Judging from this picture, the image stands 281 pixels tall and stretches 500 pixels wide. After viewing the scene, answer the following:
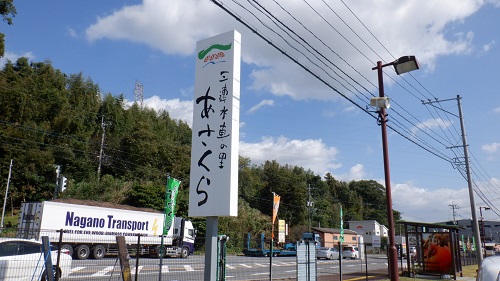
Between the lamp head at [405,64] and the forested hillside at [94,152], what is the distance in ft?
121

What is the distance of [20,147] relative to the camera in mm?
52875

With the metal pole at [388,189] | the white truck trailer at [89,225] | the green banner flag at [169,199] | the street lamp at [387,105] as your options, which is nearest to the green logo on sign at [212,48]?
the street lamp at [387,105]

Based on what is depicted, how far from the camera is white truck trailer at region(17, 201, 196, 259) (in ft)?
93.8

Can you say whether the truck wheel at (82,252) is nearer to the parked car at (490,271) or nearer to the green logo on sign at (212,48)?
the green logo on sign at (212,48)

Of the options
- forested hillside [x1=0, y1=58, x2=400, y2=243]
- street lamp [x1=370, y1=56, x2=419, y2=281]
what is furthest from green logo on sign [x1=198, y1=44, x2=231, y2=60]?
forested hillside [x1=0, y1=58, x2=400, y2=243]

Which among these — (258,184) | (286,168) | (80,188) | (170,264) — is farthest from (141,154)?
(170,264)

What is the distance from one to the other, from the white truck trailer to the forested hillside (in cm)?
1500

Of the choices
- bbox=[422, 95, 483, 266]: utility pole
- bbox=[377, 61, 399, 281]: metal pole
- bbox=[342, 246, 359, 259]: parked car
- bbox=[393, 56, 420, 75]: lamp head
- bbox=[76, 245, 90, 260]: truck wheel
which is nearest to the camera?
bbox=[377, 61, 399, 281]: metal pole

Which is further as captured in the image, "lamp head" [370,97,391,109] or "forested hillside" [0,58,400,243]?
"forested hillside" [0,58,400,243]

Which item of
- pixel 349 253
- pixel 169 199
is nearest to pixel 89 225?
pixel 169 199

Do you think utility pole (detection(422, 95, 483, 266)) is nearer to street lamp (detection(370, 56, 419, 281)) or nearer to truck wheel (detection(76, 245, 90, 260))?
street lamp (detection(370, 56, 419, 281))

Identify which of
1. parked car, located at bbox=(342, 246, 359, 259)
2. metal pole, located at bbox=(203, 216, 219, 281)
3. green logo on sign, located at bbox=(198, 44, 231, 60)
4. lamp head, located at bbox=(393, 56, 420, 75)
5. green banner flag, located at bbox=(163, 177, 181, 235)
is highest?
lamp head, located at bbox=(393, 56, 420, 75)

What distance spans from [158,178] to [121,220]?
97.6 feet

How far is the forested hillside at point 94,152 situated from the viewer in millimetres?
52719
